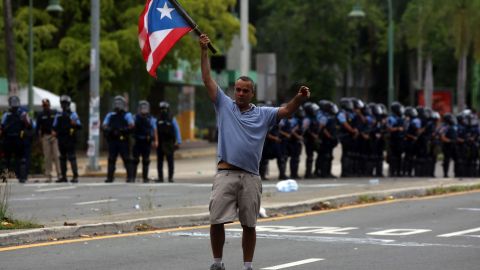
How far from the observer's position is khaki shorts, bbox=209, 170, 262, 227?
32.9 feet

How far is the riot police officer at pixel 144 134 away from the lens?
26.0 meters

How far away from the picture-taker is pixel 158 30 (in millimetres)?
12266

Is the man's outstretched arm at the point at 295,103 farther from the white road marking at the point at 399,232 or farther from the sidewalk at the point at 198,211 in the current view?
the white road marking at the point at 399,232

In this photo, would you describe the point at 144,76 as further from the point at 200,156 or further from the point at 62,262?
the point at 62,262

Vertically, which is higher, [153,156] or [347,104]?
[347,104]

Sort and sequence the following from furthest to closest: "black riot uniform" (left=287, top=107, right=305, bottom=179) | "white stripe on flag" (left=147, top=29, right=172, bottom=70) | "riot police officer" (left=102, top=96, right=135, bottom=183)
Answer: "black riot uniform" (left=287, top=107, right=305, bottom=179) < "riot police officer" (left=102, top=96, right=135, bottom=183) < "white stripe on flag" (left=147, top=29, right=172, bottom=70)

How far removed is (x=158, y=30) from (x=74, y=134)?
44.2ft

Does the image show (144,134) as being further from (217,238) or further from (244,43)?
(217,238)

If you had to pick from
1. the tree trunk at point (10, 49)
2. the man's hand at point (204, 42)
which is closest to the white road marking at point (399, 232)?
the man's hand at point (204, 42)

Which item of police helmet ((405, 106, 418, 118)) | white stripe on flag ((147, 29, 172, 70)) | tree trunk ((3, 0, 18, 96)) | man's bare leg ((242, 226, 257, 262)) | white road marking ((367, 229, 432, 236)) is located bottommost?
white road marking ((367, 229, 432, 236))

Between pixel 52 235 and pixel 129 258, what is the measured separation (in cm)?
187

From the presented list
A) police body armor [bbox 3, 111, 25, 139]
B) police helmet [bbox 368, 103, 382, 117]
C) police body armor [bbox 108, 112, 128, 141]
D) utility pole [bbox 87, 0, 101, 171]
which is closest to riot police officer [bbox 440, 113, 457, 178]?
police helmet [bbox 368, 103, 382, 117]

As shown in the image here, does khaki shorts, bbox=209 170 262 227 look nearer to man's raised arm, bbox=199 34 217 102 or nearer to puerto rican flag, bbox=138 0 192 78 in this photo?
man's raised arm, bbox=199 34 217 102

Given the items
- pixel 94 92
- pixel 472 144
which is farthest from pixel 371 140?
pixel 94 92
